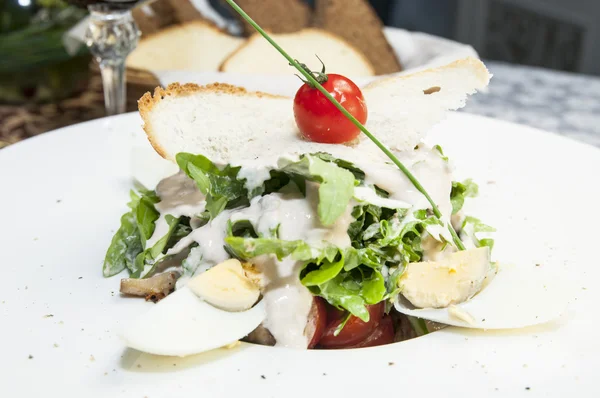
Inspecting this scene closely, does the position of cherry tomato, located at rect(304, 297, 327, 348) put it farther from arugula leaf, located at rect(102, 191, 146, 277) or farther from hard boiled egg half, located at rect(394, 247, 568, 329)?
arugula leaf, located at rect(102, 191, 146, 277)

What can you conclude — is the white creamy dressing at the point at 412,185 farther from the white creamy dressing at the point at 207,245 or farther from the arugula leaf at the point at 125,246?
the arugula leaf at the point at 125,246

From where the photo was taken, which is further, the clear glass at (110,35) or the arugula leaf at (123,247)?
the clear glass at (110,35)

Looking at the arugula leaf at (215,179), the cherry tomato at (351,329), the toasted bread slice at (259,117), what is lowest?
the cherry tomato at (351,329)

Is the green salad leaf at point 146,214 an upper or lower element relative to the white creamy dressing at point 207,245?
lower

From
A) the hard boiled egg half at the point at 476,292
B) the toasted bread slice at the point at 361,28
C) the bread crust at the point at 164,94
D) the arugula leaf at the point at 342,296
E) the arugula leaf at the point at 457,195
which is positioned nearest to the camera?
the hard boiled egg half at the point at 476,292

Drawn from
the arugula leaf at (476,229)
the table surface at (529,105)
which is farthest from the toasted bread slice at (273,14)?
the arugula leaf at (476,229)

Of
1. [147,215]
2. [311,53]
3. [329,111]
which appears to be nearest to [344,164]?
[329,111]

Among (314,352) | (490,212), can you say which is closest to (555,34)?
(490,212)

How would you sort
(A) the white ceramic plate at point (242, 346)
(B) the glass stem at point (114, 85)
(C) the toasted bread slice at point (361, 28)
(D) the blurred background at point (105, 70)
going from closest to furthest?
1. (A) the white ceramic plate at point (242, 346)
2. (B) the glass stem at point (114, 85)
3. (D) the blurred background at point (105, 70)
4. (C) the toasted bread slice at point (361, 28)
